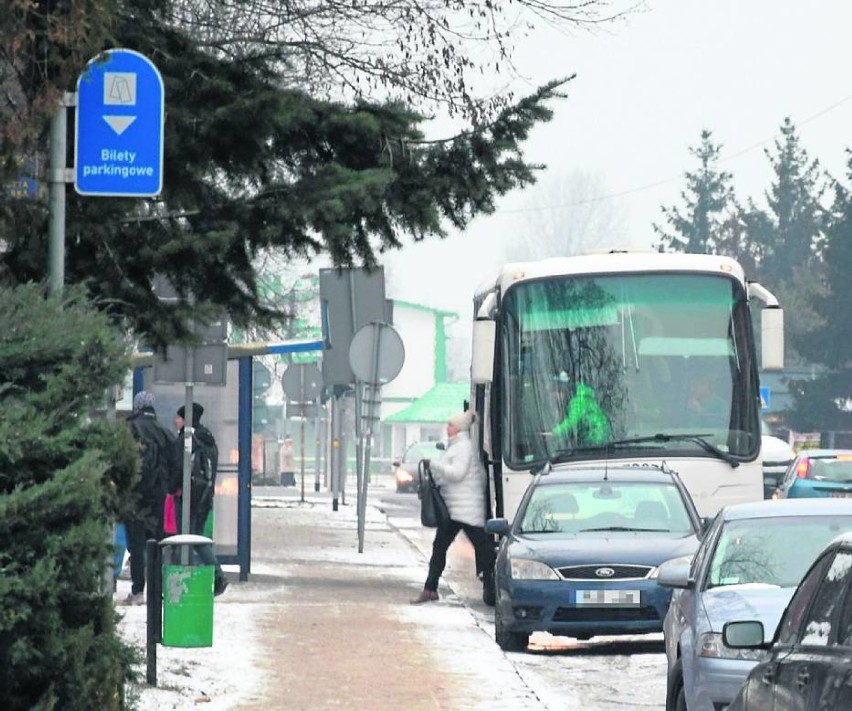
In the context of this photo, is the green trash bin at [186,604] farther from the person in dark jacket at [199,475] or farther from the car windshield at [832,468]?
the car windshield at [832,468]

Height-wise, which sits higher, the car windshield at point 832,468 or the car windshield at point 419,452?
A: the car windshield at point 419,452

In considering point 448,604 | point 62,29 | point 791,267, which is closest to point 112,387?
point 62,29

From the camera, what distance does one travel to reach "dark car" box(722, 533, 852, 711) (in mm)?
6586

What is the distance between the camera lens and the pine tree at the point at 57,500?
332 inches

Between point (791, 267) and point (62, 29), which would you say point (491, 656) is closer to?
point (62, 29)

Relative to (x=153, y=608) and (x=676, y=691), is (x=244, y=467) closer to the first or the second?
(x=153, y=608)

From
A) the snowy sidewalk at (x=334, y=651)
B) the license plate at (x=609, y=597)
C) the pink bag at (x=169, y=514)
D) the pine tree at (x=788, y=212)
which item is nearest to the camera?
the snowy sidewalk at (x=334, y=651)

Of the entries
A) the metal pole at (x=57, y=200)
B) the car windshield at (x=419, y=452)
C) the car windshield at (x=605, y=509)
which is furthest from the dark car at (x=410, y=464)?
the metal pole at (x=57, y=200)

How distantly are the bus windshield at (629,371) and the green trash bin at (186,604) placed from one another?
306 inches

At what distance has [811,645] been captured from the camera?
23.4ft

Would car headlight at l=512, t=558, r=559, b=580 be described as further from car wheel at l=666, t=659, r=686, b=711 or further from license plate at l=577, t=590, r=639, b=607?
car wheel at l=666, t=659, r=686, b=711

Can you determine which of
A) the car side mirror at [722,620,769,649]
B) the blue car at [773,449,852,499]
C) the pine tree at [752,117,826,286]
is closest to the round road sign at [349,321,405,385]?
the blue car at [773,449,852,499]

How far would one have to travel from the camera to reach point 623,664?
16.3 meters

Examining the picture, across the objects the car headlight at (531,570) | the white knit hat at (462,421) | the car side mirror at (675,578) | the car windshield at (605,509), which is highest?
the white knit hat at (462,421)
